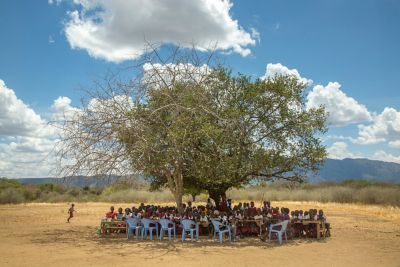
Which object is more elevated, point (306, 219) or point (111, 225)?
point (306, 219)

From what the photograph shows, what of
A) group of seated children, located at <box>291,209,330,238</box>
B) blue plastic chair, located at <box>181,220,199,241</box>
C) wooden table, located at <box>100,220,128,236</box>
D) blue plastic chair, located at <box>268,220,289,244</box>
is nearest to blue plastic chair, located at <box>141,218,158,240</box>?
wooden table, located at <box>100,220,128,236</box>

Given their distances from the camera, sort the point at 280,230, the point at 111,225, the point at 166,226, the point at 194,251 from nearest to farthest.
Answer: the point at 194,251 < the point at 280,230 < the point at 166,226 < the point at 111,225

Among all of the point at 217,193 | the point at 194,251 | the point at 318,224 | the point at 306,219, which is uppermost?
the point at 217,193

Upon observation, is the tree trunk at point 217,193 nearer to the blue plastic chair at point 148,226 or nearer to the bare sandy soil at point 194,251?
the bare sandy soil at point 194,251

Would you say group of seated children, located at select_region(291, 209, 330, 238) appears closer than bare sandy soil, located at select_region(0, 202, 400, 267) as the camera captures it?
No

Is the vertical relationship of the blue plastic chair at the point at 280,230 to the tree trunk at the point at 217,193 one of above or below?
below

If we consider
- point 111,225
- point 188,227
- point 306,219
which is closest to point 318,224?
point 306,219

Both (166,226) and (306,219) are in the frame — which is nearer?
(166,226)

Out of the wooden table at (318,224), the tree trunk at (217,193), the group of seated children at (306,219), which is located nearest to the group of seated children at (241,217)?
the group of seated children at (306,219)

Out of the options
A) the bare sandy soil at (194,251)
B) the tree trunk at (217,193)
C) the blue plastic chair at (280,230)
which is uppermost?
the tree trunk at (217,193)

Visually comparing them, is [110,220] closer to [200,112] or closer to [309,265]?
[200,112]

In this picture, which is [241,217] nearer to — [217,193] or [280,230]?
[280,230]

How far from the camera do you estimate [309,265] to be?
12117 millimetres

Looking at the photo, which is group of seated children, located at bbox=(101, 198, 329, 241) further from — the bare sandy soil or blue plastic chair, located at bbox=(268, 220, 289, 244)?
the bare sandy soil
